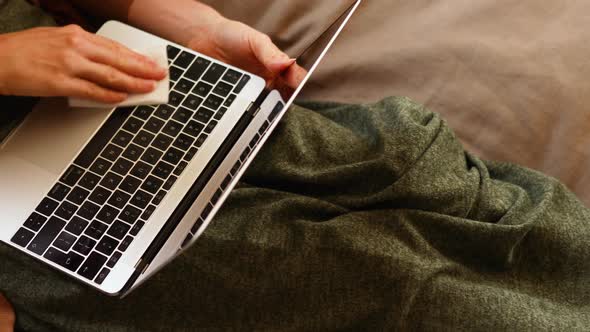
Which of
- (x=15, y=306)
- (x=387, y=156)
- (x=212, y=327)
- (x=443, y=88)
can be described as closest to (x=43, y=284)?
(x=15, y=306)

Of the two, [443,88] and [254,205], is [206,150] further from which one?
[443,88]

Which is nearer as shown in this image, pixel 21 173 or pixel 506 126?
pixel 21 173

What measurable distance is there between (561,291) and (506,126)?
227 mm

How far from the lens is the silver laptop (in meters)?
0.65

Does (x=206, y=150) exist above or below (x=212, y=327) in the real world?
above

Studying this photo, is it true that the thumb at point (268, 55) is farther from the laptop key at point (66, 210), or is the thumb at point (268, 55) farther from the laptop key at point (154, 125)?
the laptop key at point (66, 210)

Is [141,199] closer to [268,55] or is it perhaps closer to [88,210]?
[88,210]

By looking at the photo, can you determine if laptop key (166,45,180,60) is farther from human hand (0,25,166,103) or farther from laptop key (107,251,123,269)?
laptop key (107,251,123,269)

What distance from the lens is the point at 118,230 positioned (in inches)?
25.8

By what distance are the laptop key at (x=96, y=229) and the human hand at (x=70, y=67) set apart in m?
0.14

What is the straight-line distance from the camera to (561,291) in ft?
2.36

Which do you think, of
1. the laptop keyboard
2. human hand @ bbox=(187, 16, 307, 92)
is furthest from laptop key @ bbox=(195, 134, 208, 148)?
human hand @ bbox=(187, 16, 307, 92)

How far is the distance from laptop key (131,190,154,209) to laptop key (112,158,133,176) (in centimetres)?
3

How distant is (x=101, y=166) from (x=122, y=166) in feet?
0.08
